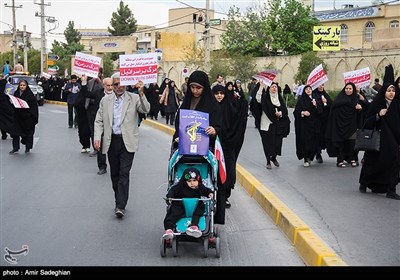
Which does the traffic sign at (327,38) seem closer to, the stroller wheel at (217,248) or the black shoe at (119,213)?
the black shoe at (119,213)

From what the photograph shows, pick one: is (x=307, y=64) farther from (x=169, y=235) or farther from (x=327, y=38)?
(x=169, y=235)

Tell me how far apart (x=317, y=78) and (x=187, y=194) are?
24.5 feet

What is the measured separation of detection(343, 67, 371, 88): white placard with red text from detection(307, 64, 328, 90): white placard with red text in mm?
843

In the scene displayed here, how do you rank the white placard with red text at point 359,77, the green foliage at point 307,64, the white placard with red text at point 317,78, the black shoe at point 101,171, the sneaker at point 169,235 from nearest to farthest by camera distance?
the sneaker at point 169,235 → the black shoe at point 101,171 → the white placard with red text at point 317,78 → the white placard with red text at point 359,77 → the green foliage at point 307,64

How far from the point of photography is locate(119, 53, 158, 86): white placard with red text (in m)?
9.33

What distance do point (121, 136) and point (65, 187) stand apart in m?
2.71

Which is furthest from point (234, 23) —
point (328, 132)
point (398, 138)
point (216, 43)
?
point (398, 138)

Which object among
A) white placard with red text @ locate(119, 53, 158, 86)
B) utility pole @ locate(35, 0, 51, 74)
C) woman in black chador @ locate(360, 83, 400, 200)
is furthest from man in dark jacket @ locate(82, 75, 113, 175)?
utility pole @ locate(35, 0, 51, 74)

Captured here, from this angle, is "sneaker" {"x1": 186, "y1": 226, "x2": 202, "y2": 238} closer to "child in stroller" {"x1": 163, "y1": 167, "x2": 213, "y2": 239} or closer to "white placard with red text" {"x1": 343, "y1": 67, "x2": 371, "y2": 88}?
"child in stroller" {"x1": 163, "y1": 167, "x2": 213, "y2": 239}

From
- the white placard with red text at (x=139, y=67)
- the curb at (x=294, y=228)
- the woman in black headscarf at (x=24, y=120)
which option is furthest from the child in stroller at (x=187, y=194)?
the woman in black headscarf at (x=24, y=120)

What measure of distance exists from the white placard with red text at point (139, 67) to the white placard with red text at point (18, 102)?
221 inches

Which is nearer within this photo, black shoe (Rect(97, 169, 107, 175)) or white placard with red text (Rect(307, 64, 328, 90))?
black shoe (Rect(97, 169, 107, 175))

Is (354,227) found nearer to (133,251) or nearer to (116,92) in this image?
(133,251)

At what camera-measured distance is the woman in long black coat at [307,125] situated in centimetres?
1325
